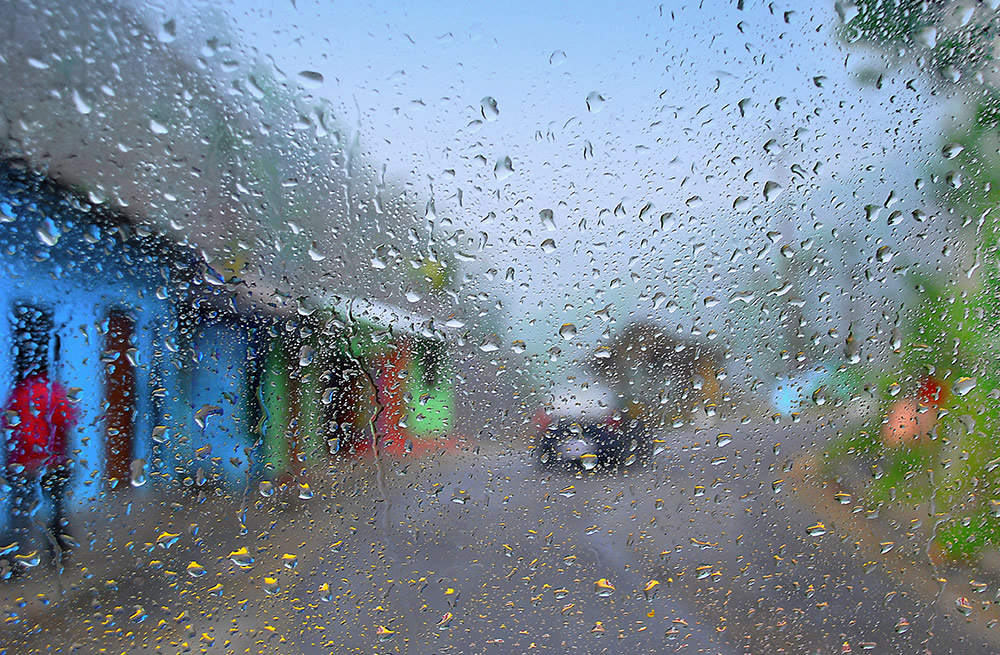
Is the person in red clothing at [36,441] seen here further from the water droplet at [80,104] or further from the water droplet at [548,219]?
the water droplet at [548,219]

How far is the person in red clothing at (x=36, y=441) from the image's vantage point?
2.06 feet

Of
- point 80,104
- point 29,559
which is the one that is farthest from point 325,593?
point 80,104

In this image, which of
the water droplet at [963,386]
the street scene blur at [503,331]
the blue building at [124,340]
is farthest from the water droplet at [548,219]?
the water droplet at [963,386]

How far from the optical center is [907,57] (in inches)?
32.8

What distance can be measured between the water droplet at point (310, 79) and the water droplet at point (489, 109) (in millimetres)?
248

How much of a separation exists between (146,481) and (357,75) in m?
0.68

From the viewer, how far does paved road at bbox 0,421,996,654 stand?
27.5 inches

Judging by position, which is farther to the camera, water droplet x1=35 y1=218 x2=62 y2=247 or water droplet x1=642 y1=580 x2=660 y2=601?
water droplet x1=642 y1=580 x2=660 y2=601

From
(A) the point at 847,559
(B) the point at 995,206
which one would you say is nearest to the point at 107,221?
(A) the point at 847,559

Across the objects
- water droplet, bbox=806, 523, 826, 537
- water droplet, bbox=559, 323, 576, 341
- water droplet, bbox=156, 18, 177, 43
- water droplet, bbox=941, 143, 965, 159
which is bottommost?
water droplet, bbox=806, 523, 826, 537

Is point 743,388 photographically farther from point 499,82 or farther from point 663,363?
point 499,82

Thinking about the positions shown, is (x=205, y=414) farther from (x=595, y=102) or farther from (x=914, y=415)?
(x=914, y=415)

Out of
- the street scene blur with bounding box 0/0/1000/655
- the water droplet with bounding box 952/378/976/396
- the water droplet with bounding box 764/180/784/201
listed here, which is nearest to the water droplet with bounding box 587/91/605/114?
the street scene blur with bounding box 0/0/1000/655

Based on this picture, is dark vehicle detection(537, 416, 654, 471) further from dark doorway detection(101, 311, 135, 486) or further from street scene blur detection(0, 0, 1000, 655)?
dark doorway detection(101, 311, 135, 486)
